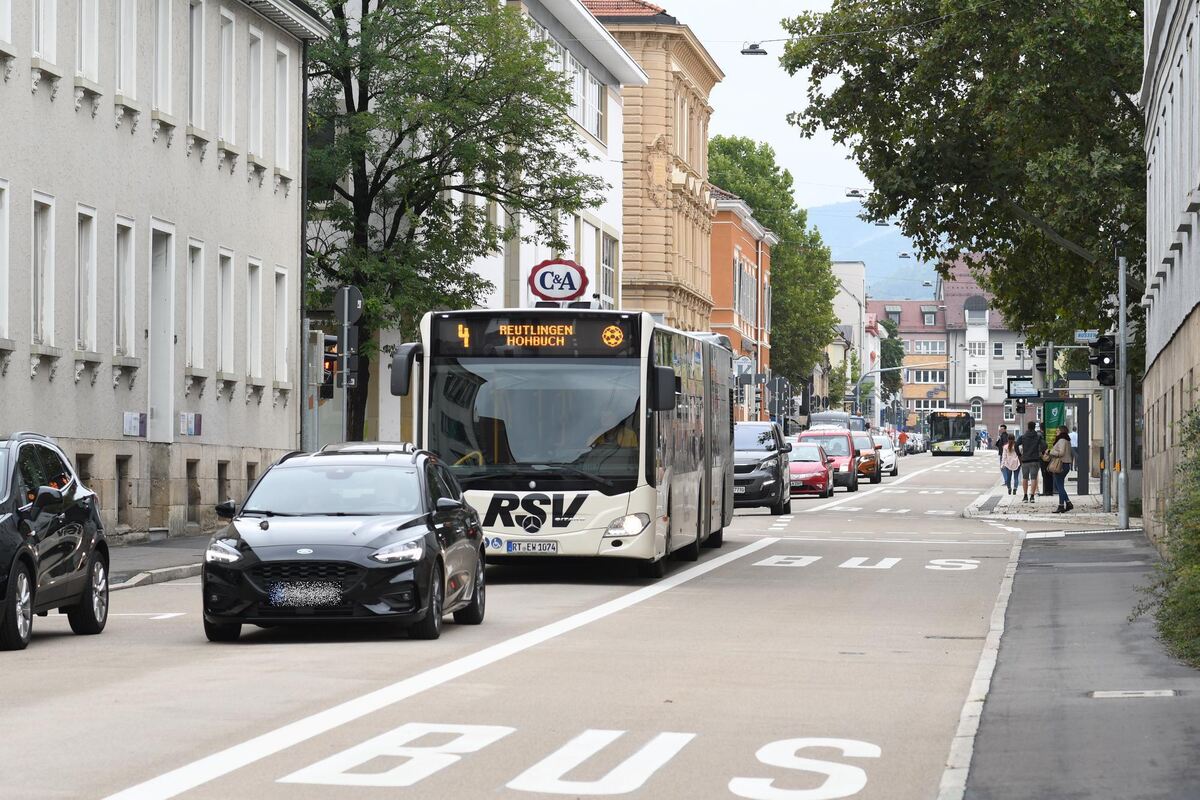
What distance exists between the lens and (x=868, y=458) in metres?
79.7

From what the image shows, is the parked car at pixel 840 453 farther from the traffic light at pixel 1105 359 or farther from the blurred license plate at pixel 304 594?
the blurred license plate at pixel 304 594

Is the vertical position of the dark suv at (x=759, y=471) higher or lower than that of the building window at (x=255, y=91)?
lower

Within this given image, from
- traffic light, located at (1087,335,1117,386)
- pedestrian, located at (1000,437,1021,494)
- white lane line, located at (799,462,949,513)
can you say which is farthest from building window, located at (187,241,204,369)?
pedestrian, located at (1000,437,1021,494)

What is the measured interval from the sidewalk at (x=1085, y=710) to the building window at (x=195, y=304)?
58.8 feet

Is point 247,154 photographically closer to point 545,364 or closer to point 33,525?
point 545,364

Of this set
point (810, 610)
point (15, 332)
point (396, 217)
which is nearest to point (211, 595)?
point (810, 610)

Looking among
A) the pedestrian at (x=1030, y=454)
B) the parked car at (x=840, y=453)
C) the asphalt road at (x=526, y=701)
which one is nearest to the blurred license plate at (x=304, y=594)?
the asphalt road at (x=526, y=701)

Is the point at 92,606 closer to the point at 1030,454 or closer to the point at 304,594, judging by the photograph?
the point at 304,594

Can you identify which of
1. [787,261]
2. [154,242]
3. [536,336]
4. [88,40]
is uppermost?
[787,261]

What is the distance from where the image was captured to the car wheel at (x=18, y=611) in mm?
15734

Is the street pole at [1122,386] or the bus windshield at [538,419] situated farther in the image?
the street pole at [1122,386]

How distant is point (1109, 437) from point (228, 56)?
19.9 meters

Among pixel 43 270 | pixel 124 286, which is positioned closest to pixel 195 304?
pixel 124 286

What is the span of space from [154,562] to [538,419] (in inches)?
258
